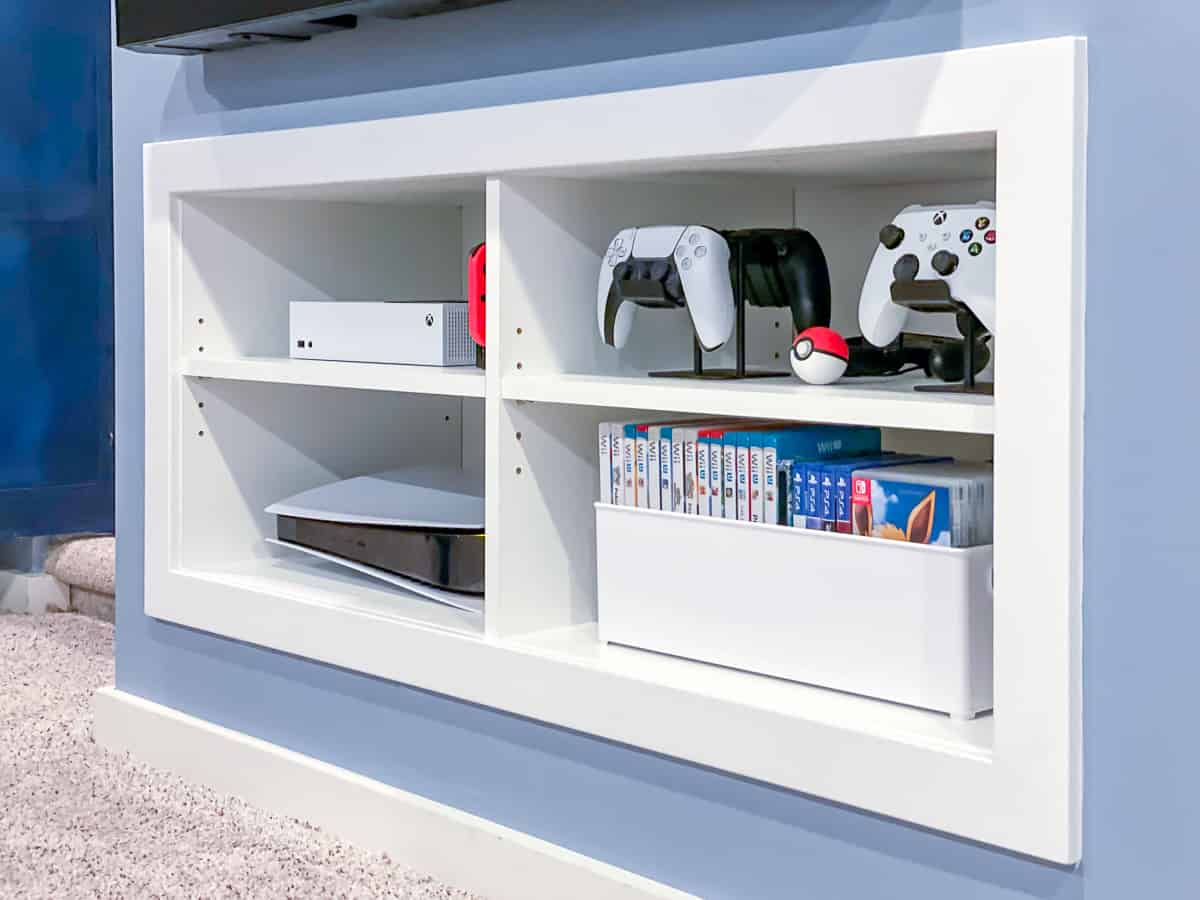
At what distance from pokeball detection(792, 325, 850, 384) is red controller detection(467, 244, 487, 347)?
1.41 feet

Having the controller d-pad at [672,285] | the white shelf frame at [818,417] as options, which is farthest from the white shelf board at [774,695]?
the controller d-pad at [672,285]

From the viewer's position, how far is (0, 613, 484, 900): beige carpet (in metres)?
1.60

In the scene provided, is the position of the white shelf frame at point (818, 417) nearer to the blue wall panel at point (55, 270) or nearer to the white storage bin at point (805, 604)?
the white storage bin at point (805, 604)

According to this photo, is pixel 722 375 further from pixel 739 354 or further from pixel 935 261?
pixel 935 261

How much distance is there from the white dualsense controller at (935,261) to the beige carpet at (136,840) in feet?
2.49

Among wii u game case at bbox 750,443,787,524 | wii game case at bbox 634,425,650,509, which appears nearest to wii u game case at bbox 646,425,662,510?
wii game case at bbox 634,425,650,509

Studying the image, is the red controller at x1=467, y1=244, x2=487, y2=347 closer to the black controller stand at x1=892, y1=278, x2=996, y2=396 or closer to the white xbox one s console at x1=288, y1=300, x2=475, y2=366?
the white xbox one s console at x1=288, y1=300, x2=475, y2=366

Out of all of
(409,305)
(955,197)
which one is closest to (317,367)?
(409,305)

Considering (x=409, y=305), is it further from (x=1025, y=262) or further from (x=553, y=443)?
(x=1025, y=262)

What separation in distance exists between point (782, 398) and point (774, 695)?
27 cm

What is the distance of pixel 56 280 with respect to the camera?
290cm

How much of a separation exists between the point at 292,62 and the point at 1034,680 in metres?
1.12

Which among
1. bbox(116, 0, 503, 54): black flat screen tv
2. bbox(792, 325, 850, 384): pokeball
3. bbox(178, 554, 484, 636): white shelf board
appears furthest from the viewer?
bbox(178, 554, 484, 636): white shelf board

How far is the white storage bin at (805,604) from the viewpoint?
123cm
